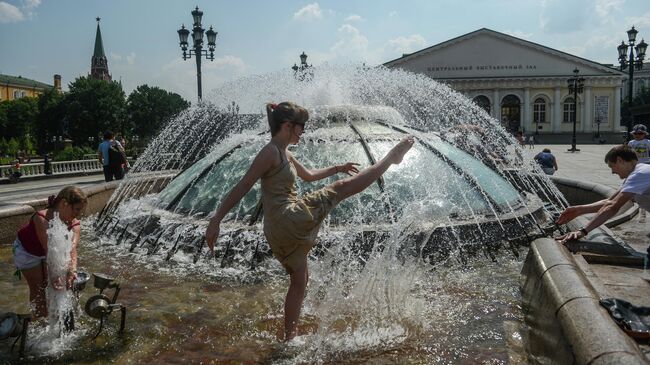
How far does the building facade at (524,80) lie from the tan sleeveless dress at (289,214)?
6093cm

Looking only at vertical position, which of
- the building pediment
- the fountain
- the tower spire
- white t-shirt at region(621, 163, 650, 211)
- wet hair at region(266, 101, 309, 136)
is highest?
the tower spire

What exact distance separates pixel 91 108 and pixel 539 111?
4969 centimetres

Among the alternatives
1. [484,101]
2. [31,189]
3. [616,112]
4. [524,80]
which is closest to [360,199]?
[31,189]

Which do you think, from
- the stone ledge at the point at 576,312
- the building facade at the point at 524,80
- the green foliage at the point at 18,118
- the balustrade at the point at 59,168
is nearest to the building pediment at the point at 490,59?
the building facade at the point at 524,80

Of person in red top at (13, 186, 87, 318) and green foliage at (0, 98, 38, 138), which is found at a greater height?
green foliage at (0, 98, 38, 138)

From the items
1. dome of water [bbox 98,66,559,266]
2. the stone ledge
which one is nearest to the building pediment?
dome of water [bbox 98,66,559,266]

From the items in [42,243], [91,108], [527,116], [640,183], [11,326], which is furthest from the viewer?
[527,116]

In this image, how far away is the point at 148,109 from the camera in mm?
59406

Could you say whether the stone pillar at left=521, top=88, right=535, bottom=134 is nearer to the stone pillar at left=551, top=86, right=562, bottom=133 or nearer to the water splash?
the stone pillar at left=551, top=86, right=562, bottom=133

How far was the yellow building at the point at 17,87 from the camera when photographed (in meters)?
96.3

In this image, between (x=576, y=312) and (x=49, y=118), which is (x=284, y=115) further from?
Answer: (x=49, y=118)

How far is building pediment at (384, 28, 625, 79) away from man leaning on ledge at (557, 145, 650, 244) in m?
63.2

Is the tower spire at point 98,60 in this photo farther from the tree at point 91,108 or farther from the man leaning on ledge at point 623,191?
the man leaning on ledge at point 623,191

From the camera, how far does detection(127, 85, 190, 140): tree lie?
58.4 m
